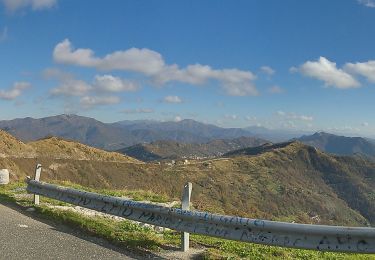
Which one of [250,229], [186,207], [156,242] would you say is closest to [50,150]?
[156,242]

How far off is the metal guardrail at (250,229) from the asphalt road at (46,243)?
1072 millimetres

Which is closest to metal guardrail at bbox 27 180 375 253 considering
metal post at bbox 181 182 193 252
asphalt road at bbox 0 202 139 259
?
metal post at bbox 181 182 193 252

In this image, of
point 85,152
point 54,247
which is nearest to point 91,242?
point 54,247

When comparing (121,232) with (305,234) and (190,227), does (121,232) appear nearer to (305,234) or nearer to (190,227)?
(190,227)

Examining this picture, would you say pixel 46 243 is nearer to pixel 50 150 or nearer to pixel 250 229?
pixel 250 229

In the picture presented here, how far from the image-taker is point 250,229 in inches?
342

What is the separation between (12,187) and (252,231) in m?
15.2

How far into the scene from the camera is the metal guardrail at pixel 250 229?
7.51 metres

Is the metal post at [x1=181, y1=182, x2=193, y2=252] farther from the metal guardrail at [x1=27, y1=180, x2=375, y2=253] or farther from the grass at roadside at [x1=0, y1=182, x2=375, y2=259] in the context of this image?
the grass at roadside at [x1=0, y1=182, x2=375, y2=259]

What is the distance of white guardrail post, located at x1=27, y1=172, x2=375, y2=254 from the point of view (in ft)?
24.6

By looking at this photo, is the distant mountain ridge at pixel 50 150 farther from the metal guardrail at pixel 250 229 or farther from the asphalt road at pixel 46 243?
the metal guardrail at pixel 250 229

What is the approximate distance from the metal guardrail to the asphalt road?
1.07 m

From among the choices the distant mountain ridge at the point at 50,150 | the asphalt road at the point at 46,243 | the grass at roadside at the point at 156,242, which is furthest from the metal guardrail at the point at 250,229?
the distant mountain ridge at the point at 50,150

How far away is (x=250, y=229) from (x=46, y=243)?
438 cm
